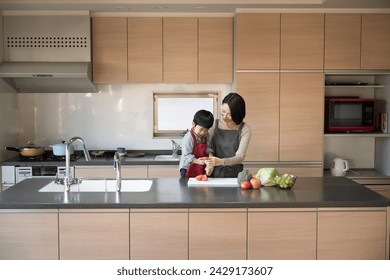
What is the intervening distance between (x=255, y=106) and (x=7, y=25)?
264 centimetres

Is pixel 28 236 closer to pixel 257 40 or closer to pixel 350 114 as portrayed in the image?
pixel 257 40

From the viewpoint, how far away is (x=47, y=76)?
474 cm

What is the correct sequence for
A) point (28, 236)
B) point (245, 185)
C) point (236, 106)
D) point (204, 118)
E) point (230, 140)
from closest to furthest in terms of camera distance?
point (28, 236) < point (245, 185) < point (204, 118) < point (236, 106) < point (230, 140)

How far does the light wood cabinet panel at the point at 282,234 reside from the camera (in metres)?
2.84

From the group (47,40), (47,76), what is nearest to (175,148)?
(47,76)

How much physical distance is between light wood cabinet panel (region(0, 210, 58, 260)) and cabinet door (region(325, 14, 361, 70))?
3.20 metres

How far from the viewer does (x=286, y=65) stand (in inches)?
188

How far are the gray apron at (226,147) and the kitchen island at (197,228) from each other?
816 millimetres

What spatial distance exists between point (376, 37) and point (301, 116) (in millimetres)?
1090

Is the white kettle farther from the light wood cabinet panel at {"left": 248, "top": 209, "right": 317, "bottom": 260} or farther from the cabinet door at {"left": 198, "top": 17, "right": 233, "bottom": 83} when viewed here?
the light wood cabinet panel at {"left": 248, "top": 209, "right": 317, "bottom": 260}

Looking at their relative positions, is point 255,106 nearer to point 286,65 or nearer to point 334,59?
point 286,65

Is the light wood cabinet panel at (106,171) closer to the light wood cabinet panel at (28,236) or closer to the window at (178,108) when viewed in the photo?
the window at (178,108)

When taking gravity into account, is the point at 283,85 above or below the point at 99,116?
above

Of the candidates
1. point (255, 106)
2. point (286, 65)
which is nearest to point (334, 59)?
point (286, 65)
